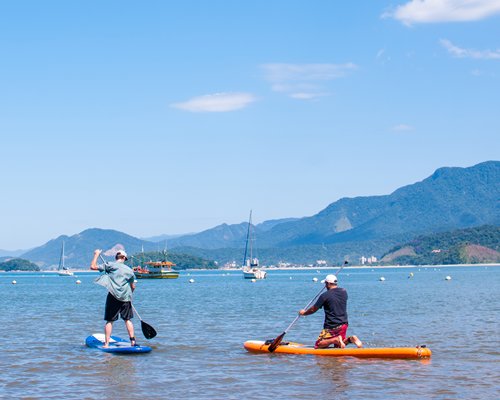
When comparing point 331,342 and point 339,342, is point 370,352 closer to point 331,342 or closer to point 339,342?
point 339,342

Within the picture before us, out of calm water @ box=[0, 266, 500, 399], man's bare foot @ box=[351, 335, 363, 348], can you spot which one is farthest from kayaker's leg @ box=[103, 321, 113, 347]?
man's bare foot @ box=[351, 335, 363, 348]

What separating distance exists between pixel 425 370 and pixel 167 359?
7.07 metres

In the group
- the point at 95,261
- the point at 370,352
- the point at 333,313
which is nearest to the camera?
the point at 95,261

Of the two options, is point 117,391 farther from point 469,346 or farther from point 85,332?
point 85,332

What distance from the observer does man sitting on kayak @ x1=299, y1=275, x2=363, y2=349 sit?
21078 mm

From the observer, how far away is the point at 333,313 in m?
21.2

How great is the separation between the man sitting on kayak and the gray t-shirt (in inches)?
189

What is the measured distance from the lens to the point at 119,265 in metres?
21.3

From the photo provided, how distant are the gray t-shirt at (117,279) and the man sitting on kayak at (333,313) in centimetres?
480

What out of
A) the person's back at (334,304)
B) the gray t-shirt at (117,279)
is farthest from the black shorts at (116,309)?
the person's back at (334,304)

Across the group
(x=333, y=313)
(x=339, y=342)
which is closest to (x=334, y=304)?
(x=333, y=313)

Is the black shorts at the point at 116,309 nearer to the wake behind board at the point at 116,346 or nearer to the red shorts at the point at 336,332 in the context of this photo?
the wake behind board at the point at 116,346

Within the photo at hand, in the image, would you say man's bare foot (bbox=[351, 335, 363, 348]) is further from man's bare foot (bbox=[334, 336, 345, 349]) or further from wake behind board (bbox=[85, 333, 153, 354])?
wake behind board (bbox=[85, 333, 153, 354])

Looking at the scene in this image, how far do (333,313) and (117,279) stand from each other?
5.88m
